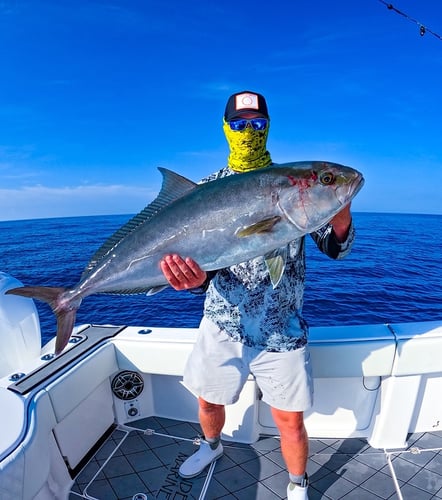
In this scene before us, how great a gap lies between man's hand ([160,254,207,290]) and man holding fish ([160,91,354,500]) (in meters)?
0.07

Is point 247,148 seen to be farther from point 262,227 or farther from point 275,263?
point 275,263

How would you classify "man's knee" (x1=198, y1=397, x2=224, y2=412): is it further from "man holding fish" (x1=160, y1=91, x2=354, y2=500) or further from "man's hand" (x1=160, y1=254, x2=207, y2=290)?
"man's hand" (x1=160, y1=254, x2=207, y2=290)

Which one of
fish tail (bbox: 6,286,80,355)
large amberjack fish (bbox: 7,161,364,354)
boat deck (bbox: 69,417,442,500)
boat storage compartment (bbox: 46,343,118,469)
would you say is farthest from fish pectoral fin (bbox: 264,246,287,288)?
boat deck (bbox: 69,417,442,500)

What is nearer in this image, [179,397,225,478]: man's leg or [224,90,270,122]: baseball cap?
[224,90,270,122]: baseball cap

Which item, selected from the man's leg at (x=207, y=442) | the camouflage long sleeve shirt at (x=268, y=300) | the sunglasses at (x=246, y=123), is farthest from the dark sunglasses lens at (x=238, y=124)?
the man's leg at (x=207, y=442)

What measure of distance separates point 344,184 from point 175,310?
33.9 ft

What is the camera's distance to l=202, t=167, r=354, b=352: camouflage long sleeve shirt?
2424mm

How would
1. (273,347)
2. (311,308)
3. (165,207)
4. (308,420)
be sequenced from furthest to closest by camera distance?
(311,308) → (308,420) → (273,347) → (165,207)

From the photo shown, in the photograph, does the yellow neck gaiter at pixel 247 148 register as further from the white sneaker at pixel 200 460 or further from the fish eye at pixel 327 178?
the white sneaker at pixel 200 460

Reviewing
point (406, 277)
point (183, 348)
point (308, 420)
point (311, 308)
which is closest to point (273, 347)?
point (183, 348)

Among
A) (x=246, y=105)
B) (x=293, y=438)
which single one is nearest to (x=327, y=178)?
(x=246, y=105)

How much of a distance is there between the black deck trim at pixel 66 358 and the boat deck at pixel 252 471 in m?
1.03

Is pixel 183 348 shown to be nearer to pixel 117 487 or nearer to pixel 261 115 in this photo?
pixel 117 487

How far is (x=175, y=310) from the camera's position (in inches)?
464
